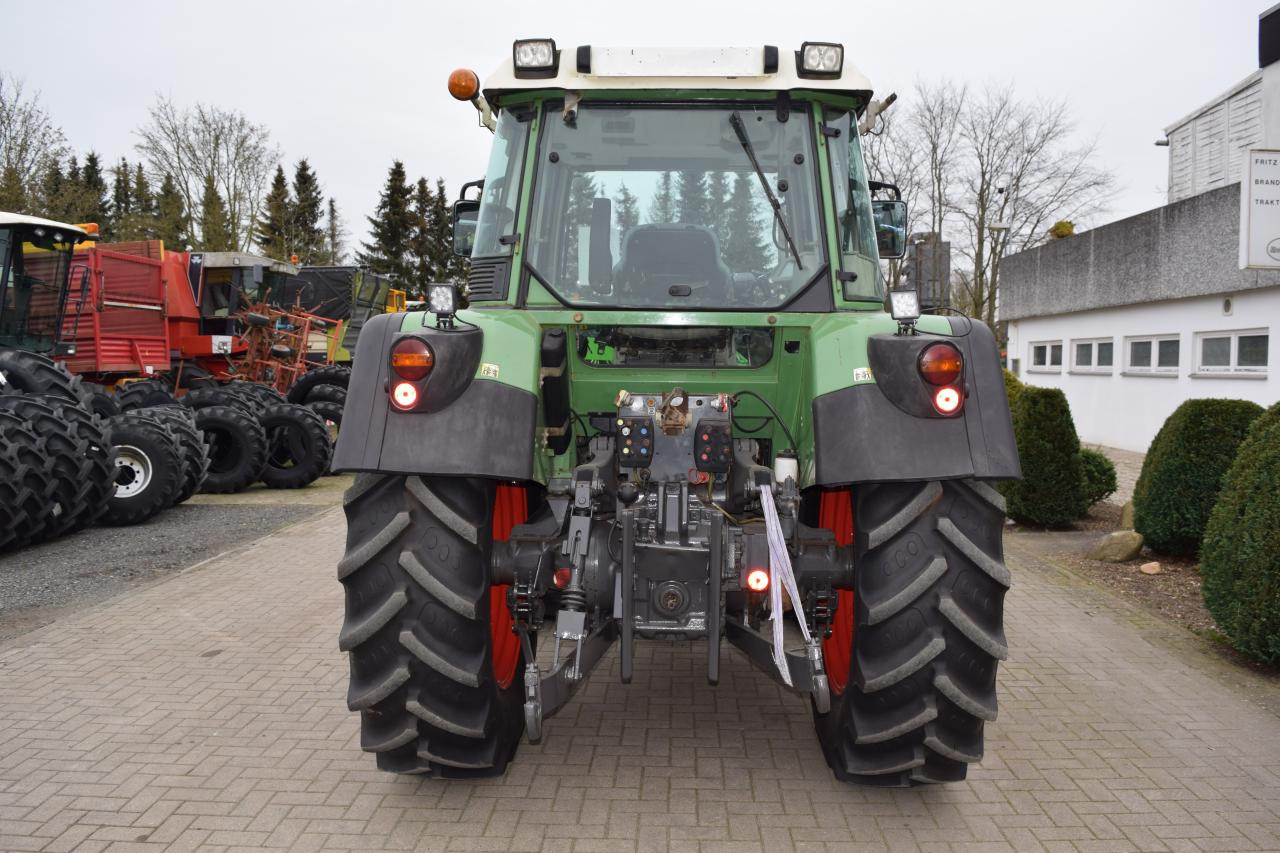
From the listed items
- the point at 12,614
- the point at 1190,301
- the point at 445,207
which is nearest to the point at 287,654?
the point at 12,614

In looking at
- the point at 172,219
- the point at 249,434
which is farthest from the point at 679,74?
the point at 172,219

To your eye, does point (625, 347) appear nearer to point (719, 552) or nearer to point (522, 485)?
point (522, 485)

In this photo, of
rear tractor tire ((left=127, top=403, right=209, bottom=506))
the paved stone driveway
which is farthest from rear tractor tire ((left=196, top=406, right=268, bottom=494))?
the paved stone driveway

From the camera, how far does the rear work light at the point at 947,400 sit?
327cm

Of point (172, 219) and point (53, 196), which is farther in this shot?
point (172, 219)

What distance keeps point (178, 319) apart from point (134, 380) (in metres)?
1.76

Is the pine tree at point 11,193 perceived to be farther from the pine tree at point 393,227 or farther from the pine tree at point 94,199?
the pine tree at point 393,227

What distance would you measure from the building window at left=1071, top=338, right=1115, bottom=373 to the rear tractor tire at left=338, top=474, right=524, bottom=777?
1717 cm

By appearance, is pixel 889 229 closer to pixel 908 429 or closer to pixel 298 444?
pixel 908 429

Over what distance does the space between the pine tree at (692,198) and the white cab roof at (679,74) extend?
34 centimetres

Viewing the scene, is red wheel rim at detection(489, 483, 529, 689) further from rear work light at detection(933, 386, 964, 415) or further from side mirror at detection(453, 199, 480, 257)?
rear work light at detection(933, 386, 964, 415)

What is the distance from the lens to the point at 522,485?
4105 mm

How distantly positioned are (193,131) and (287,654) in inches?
1502

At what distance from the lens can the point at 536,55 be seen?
3992 millimetres
